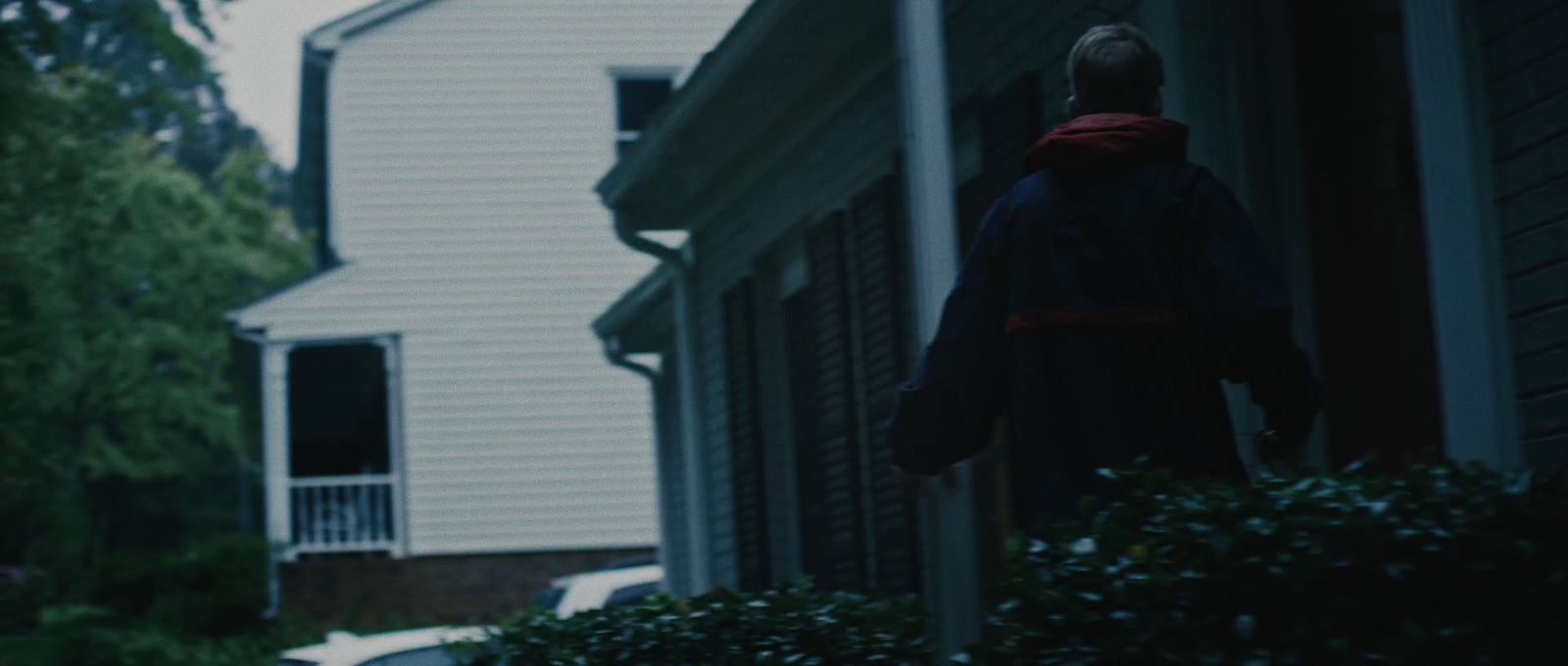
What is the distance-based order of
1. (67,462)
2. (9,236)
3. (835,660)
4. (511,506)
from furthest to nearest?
(67,462), (511,506), (9,236), (835,660)

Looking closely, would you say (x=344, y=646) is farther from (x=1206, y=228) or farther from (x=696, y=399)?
(x=1206, y=228)

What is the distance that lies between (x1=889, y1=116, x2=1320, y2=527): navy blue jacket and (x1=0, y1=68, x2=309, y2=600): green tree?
15.9 meters

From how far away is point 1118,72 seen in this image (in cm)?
371

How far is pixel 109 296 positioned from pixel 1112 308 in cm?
2966

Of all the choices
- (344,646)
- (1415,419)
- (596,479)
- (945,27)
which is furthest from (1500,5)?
(596,479)

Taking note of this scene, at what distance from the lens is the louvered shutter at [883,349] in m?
9.37

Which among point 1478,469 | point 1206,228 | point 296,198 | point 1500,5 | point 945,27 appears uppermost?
point 296,198

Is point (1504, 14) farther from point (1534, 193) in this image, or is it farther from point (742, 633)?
point (742, 633)

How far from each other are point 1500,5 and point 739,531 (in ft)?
28.6

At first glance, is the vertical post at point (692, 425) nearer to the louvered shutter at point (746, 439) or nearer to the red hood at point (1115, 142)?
the louvered shutter at point (746, 439)

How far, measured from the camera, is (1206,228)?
353 centimetres

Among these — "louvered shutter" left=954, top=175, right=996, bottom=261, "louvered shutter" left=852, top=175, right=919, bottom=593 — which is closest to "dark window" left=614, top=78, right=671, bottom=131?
"louvered shutter" left=852, top=175, right=919, bottom=593

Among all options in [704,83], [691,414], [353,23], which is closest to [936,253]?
[704,83]

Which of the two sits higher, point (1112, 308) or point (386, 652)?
point (1112, 308)
